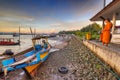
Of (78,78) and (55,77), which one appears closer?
(78,78)

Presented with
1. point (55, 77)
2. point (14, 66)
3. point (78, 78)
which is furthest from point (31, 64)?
point (78, 78)

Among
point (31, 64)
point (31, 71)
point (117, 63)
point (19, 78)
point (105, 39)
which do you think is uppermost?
point (105, 39)

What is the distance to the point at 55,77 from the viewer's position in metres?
7.16

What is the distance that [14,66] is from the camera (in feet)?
21.9

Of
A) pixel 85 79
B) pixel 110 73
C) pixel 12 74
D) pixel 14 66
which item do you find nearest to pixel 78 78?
pixel 85 79

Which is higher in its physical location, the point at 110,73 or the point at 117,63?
the point at 117,63

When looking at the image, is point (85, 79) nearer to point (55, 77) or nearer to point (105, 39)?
point (55, 77)

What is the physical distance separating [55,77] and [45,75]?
76cm

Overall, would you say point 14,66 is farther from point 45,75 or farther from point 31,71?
point 45,75

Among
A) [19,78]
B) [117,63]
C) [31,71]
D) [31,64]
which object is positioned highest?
[117,63]

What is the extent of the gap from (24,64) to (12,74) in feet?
6.41

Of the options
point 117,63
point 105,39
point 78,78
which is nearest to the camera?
point 117,63

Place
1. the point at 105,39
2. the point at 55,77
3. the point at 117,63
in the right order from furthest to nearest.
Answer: the point at 105,39 → the point at 55,77 → the point at 117,63

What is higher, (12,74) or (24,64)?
(24,64)
